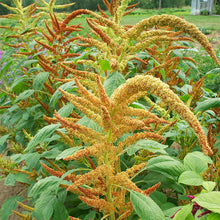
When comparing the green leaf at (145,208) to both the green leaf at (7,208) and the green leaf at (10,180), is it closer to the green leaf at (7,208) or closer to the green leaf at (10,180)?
the green leaf at (10,180)

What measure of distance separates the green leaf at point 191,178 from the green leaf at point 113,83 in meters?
0.42

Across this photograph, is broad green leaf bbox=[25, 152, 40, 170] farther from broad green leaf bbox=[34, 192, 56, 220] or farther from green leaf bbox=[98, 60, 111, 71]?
green leaf bbox=[98, 60, 111, 71]

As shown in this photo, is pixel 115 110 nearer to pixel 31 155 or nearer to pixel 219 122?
pixel 31 155

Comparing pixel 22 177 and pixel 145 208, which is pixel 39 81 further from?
pixel 145 208

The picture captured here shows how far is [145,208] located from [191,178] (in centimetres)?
19

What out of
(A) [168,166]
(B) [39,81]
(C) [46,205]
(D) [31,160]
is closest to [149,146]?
(A) [168,166]

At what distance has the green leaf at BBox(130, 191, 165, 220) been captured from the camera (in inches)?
29.1

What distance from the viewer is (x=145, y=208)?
0.76m

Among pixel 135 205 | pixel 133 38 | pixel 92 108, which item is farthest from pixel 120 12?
pixel 135 205

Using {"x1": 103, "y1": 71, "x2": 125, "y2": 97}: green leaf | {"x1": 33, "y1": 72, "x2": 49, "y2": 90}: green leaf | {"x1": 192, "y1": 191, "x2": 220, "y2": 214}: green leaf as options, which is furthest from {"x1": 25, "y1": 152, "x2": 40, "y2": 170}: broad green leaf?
{"x1": 192, "y1": 191, "x2": 220, "y2": 214}: green leaf

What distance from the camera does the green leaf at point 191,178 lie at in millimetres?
788

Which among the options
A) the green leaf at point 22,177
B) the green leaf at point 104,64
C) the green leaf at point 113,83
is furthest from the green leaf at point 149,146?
the green leaf at point 22,177

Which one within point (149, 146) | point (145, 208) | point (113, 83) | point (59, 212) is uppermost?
point (113, 83)

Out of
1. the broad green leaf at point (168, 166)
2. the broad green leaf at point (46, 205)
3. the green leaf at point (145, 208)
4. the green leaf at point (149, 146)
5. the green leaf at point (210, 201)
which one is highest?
the green leaf at point (210, 201)
